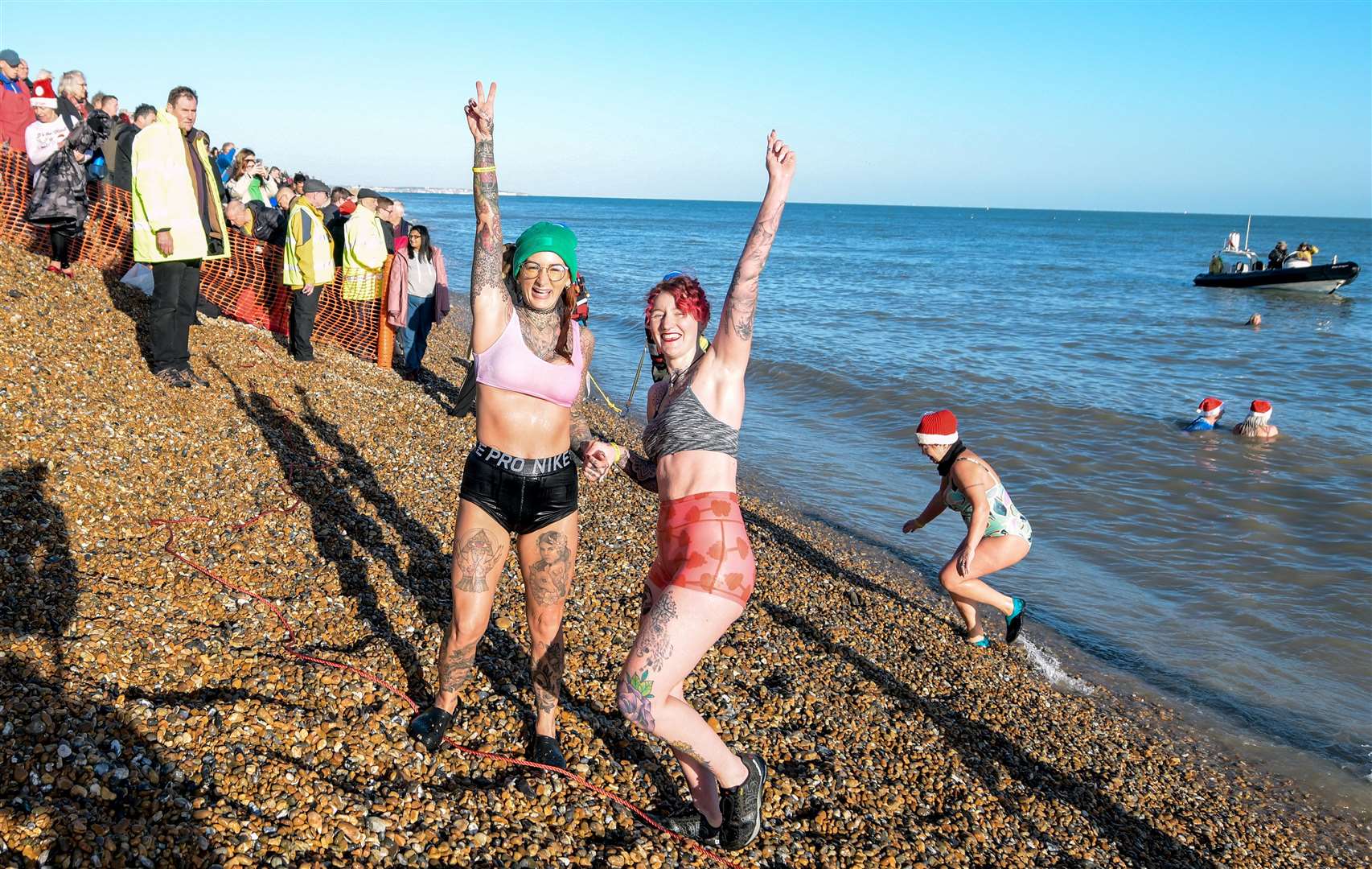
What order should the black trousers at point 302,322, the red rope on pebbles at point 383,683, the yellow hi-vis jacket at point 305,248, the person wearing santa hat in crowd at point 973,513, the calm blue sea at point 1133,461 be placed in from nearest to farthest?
1. the red rope on pebbles at point 383,683
2. the person wearing santa hat in crowd at point 973,513
3. the calm blue sea at point 1133,461
4. the yellow hi-vis jacket at point 305,248
5. the black trousers at point 302,322

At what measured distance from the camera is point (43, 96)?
9344 millimetres

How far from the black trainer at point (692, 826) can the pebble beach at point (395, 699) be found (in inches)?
2.4

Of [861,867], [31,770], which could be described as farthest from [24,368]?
[861,867]

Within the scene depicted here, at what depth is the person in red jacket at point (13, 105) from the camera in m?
10.6

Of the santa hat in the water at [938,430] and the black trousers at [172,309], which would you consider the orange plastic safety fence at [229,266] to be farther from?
the santa hat in the water at [938,430]

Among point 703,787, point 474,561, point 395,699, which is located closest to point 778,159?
point 474,561

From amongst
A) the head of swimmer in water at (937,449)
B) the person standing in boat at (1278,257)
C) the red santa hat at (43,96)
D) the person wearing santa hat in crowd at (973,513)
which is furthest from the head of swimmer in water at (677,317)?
the person standing in boat at (1278,257)

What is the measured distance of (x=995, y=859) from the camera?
4.09m

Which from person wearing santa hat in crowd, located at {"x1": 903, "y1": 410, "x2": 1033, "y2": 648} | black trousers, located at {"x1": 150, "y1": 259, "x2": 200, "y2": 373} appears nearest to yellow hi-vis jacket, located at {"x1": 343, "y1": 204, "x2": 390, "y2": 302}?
black trousers, located at {"x1": 150, "y1": 259, "x2": 200, "y2": 373}

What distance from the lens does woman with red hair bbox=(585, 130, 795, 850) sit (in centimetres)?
312

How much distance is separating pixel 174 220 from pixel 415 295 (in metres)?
4.16

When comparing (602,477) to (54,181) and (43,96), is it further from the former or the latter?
(43,96)

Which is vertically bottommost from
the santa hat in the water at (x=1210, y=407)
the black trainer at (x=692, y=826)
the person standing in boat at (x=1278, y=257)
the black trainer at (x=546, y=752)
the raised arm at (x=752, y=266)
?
the black trainer at (x=692, y=826)

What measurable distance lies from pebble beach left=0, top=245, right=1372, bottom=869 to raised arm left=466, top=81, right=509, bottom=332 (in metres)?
1.94
